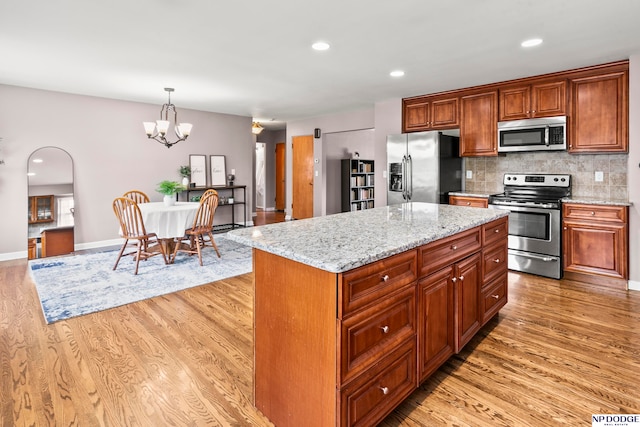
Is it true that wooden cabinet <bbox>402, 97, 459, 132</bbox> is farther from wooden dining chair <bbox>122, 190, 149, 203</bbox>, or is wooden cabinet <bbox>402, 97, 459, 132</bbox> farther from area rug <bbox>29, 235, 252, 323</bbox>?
wooden dining chair <bbox>122, 190, 149, 203</bbox>

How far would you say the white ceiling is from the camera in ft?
8.47

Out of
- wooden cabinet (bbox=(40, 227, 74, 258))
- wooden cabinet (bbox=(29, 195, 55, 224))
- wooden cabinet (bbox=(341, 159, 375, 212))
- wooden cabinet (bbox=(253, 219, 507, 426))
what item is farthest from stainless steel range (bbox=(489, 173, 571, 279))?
wooden cabinet (bbox=(29, 195, 55, 224))

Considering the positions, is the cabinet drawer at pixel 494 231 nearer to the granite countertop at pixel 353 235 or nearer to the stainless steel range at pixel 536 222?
the granite countertop at pixel 353 235

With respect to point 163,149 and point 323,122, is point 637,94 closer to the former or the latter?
point 323,122

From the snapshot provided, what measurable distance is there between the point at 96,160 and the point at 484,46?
5.56 metres

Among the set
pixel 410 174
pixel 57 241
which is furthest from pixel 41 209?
pixel 410 174

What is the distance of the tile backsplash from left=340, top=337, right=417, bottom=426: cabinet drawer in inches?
147

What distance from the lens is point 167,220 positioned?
438 cm

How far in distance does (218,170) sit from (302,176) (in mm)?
2049

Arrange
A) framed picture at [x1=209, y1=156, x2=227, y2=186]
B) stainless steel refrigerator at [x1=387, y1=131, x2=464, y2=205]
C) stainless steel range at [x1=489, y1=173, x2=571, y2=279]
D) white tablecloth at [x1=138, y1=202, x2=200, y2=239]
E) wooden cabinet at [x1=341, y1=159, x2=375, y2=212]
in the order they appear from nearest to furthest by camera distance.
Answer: stainless steel range at [x1=489, y1=173, x2=571, y2=279], white tablecloth at [x1=138, y1=202, x2=200, y2=239], stainless steel refrigerator at [x1=387, y1=131, x2=464, y2=205], framed picture at [x1=209, y1=156, x2=227, y2=186], wooden cabinet at [x1=341, y1=159, x2=375, y2=212]

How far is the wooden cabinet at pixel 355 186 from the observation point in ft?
26.7

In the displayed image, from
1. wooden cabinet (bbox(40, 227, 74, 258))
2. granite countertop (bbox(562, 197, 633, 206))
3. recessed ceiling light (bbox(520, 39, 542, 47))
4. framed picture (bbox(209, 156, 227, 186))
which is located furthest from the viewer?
framed picture (bbox(209, 156, 227, 186))

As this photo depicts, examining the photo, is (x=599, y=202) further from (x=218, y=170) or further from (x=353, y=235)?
(x=218, y=170)

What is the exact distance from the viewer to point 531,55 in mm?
3570
